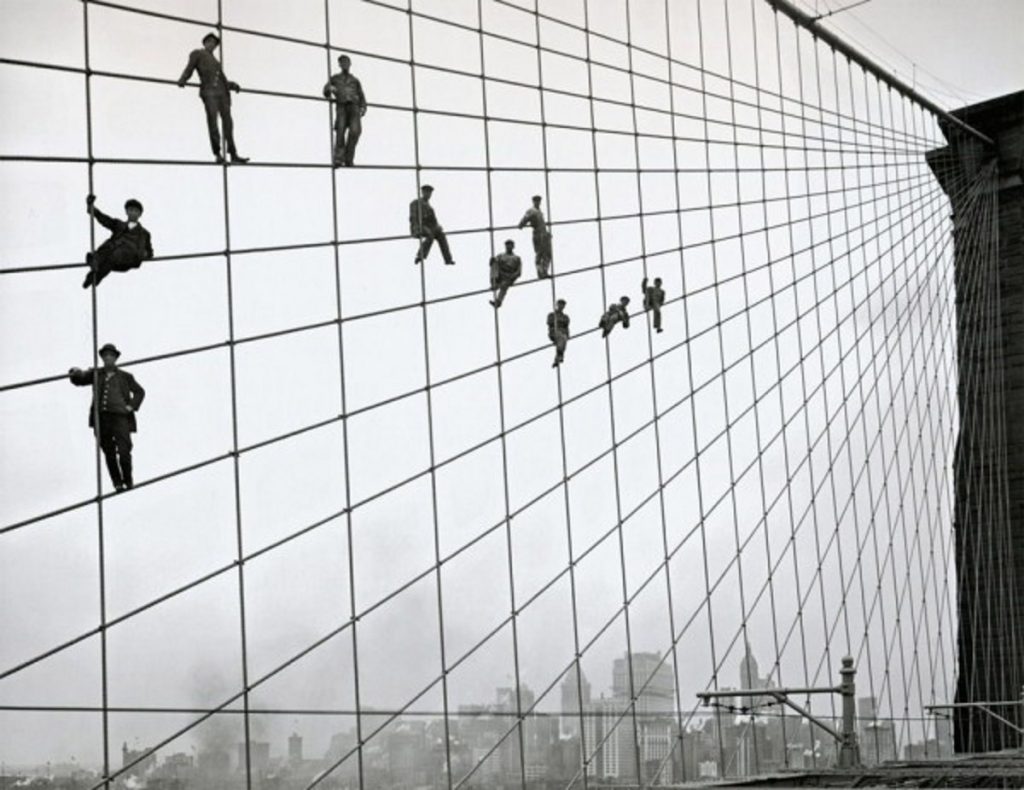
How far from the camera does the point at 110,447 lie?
23.6ft

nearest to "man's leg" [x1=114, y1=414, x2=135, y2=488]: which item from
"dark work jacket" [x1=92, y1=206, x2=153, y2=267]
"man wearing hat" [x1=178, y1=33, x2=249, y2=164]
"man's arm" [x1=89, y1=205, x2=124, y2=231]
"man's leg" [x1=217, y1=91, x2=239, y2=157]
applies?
"dark work jacket" [x1=92, y1=206, x2=153, y2=267]

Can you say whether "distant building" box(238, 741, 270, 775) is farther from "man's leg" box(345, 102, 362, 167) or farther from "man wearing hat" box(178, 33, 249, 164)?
"man's leg" box(345, 102, 362, 167)

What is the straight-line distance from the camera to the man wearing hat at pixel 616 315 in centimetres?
1230

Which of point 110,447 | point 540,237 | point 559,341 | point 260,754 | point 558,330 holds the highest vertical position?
point 540,237

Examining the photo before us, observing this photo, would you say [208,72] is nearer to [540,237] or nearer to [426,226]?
[426,226]

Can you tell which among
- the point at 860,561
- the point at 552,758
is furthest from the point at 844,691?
the point at 860,561

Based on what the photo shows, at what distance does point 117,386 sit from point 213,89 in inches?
70.4

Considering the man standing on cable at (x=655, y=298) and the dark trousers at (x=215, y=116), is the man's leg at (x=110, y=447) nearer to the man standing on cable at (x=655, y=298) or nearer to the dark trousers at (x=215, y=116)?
the dark trousers at (x=215, y=116)

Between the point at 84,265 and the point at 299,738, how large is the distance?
2.93m

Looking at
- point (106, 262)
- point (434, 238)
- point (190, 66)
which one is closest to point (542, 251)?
point (434, 238)

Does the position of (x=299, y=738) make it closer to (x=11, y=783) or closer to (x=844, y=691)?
(x=11, y=783)

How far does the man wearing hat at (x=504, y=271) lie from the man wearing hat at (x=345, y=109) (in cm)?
169

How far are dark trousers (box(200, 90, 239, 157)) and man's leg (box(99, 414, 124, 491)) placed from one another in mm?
1680

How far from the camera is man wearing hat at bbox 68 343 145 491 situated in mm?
6961
